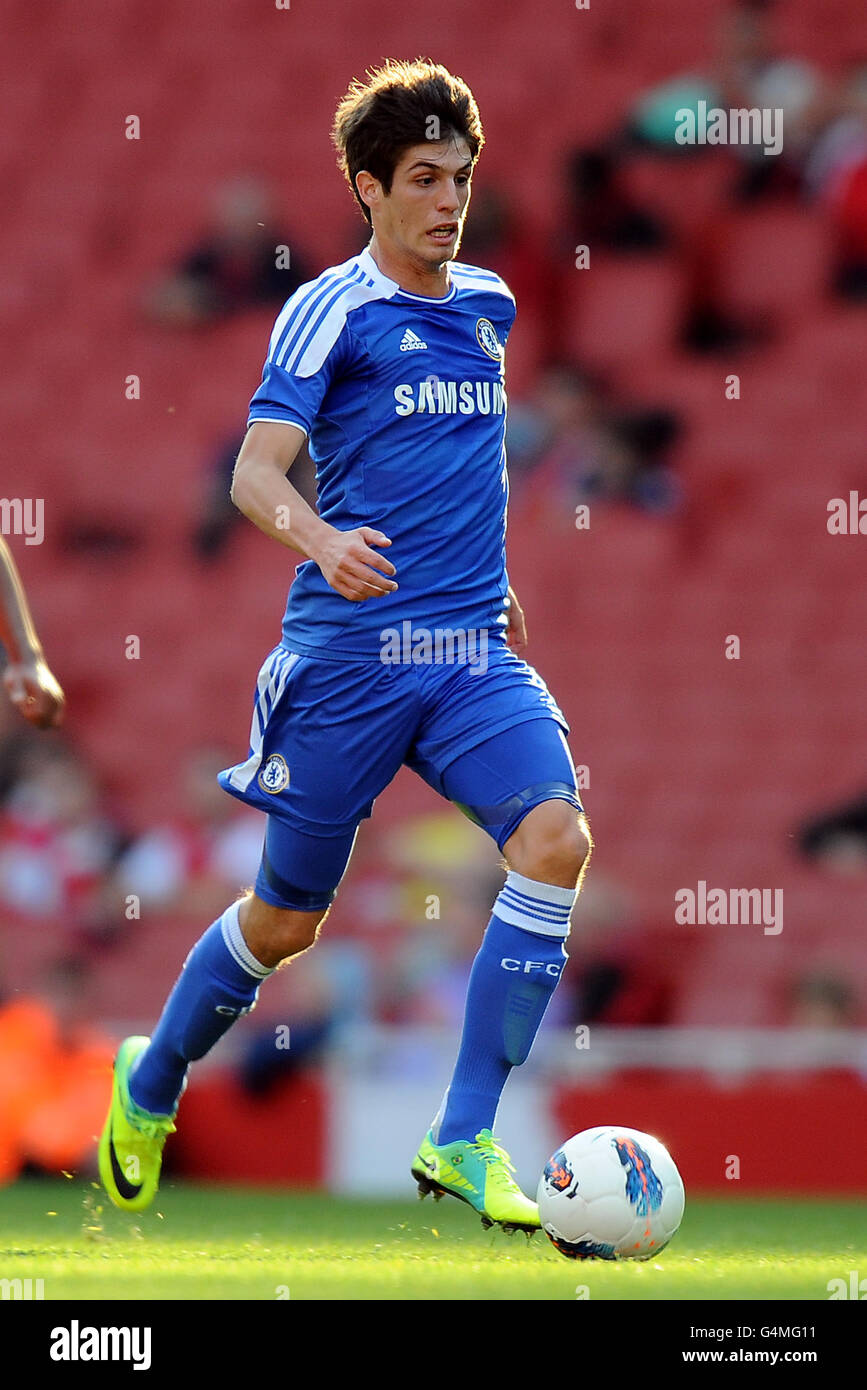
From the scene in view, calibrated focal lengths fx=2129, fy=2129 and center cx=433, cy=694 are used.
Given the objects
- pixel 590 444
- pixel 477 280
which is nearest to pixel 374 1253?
pixel 477 280

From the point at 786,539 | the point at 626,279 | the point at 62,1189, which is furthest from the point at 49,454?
the point at 62,1189

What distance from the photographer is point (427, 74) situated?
176 inches

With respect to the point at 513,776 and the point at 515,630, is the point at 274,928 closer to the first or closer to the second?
the point at 513,776

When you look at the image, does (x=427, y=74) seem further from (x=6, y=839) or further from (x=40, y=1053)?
(x=6, y=839)

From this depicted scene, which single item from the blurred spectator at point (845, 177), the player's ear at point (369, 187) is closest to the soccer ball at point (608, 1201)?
the player's ear at point (369, 187)

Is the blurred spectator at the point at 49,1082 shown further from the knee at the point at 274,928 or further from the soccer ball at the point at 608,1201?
the soccer ball at the point at 608,1201

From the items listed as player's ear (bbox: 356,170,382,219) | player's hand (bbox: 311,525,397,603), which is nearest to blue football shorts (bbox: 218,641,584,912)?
player's hand (bbox: 311,525,397,603)

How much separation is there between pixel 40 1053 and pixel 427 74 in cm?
473

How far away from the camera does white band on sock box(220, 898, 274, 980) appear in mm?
4734

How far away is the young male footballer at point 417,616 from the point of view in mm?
4262

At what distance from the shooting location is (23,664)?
464 centimetres

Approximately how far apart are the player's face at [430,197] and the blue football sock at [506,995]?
4.34 feet

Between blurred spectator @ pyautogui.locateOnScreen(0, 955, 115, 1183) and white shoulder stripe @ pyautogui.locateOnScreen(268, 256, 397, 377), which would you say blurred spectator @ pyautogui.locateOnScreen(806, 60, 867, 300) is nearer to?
blurred spectator @ pyautogui.locateOnScreen(0, 955, 115, 1183)

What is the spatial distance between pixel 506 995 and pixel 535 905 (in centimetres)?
19
